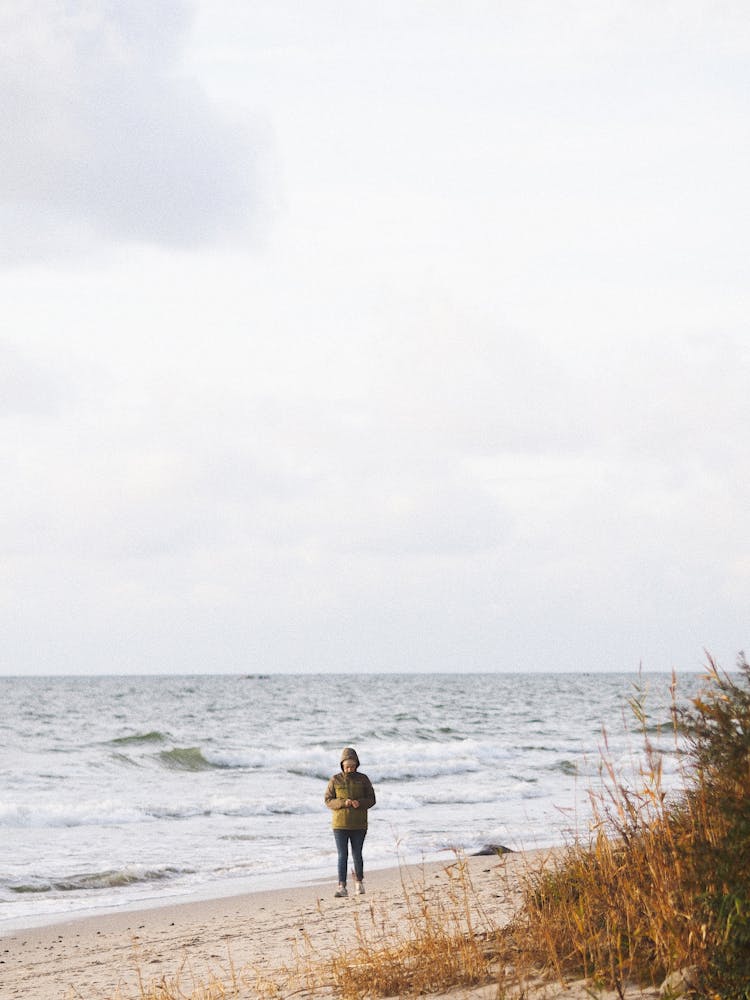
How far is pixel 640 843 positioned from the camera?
5703 millimetres

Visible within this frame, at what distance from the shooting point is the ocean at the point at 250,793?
14.6 metres

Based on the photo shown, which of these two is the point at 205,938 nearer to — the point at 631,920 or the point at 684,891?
the point at 631,920

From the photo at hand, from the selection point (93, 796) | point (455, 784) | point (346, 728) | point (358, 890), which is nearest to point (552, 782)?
point (455, 784)

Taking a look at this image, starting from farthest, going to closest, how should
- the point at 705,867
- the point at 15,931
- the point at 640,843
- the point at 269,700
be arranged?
the point at 269,700, the point at 15,931, the point at 640,843, the point at 705,867

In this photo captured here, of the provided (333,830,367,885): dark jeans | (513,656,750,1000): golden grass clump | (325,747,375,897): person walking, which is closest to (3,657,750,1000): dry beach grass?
(513,656,750,1000): golden grass clump

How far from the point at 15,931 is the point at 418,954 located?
284 inches

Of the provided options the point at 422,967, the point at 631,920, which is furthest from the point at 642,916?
the point at 422,967

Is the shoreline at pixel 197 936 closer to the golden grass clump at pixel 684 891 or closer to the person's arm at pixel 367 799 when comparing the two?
the person's arm at pixel 367 799

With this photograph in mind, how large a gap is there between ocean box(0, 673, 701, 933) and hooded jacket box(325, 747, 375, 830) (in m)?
2.12

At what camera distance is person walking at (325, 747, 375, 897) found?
39.6 ft

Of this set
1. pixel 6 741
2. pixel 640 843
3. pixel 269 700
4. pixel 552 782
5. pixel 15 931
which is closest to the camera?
pixel 640 843

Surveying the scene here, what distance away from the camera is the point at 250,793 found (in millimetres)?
24844

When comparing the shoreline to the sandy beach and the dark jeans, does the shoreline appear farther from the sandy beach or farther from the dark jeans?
the dark jeans

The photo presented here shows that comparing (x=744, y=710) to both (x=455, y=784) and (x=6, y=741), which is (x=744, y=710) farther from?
(x=6, y=741)
